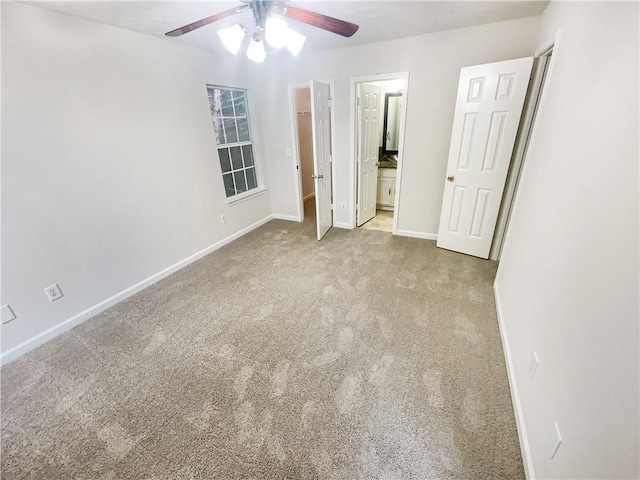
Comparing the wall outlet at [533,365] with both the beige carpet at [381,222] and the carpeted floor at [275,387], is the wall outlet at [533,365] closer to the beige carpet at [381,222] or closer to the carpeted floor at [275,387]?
the carpeted floor at [275,387]

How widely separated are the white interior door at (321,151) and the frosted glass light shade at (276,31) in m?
1.41

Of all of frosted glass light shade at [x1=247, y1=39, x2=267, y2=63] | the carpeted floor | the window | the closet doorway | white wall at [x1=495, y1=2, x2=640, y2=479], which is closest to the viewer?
white wall at [x1=495, y1=2, x2=640, y2=479]

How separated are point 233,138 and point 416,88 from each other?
239 cm

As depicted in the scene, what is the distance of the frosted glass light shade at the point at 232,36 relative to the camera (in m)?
1.61

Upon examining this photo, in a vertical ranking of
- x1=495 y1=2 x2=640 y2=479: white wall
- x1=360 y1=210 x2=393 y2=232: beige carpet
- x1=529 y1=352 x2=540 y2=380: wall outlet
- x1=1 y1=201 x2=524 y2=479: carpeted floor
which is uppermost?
x1=495 y1=2 x2=640 y2=479: white wall

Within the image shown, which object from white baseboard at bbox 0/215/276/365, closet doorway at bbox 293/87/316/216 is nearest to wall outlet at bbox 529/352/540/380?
white baseboard at bbox 0/215/276/365

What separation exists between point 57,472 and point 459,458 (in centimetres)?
190

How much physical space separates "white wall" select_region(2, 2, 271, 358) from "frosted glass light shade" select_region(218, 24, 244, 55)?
1264 millimetres

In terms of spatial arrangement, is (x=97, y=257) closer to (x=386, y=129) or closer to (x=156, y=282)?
(x=156, y=282)

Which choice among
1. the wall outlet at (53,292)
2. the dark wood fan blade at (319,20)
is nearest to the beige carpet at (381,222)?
the dark wood fan blade at (319,20)

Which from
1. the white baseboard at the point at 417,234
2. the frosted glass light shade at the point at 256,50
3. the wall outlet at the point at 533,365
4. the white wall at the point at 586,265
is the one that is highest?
the frosted glass light shade at the point at 256,50

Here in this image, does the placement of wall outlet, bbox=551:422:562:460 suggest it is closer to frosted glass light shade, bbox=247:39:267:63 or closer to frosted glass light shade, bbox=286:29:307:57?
frosted glass light shade, bbox=286:29:307:57

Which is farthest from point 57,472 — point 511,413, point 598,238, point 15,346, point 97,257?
point 598,238

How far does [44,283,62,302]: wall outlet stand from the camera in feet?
6.74
